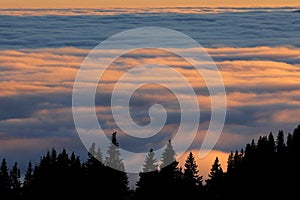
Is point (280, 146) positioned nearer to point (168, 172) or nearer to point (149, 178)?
point (168, 172)

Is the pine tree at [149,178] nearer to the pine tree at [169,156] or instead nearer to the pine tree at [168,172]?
the pine tree at [168,172]

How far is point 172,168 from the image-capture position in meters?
63.0

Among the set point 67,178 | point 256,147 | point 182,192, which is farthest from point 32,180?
point 256,147

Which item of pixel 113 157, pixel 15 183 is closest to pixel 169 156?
pixel 113 157

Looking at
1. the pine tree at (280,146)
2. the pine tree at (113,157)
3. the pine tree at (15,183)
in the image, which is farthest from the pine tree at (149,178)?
the pine tree at (15,183)

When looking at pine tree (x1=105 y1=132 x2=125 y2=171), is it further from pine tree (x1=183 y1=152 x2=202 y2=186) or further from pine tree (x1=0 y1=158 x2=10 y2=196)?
pine tree (x1=0 y1=158 x2=10 y2=196)

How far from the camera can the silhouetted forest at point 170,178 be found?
208ft

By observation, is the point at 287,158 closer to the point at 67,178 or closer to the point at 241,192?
the point at 241,192

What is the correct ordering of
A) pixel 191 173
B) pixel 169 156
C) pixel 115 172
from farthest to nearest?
pixel 191 173
pixel 115 172
pixel 169 156

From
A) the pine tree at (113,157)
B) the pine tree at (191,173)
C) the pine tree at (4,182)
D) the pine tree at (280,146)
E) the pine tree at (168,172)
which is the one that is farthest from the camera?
the pine tree at (4,182)

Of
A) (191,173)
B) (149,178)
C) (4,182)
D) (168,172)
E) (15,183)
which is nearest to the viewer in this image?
(168,172)

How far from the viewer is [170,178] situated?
206 ft

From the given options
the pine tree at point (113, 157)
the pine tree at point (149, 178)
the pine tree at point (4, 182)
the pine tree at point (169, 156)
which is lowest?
the pine tree at point (149, 178)

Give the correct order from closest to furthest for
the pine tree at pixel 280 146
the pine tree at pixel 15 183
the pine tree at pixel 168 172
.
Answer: the pine tree at pixel 168 172
the pine tree at pixel 280 146
the pine tree at pixel 15 183
